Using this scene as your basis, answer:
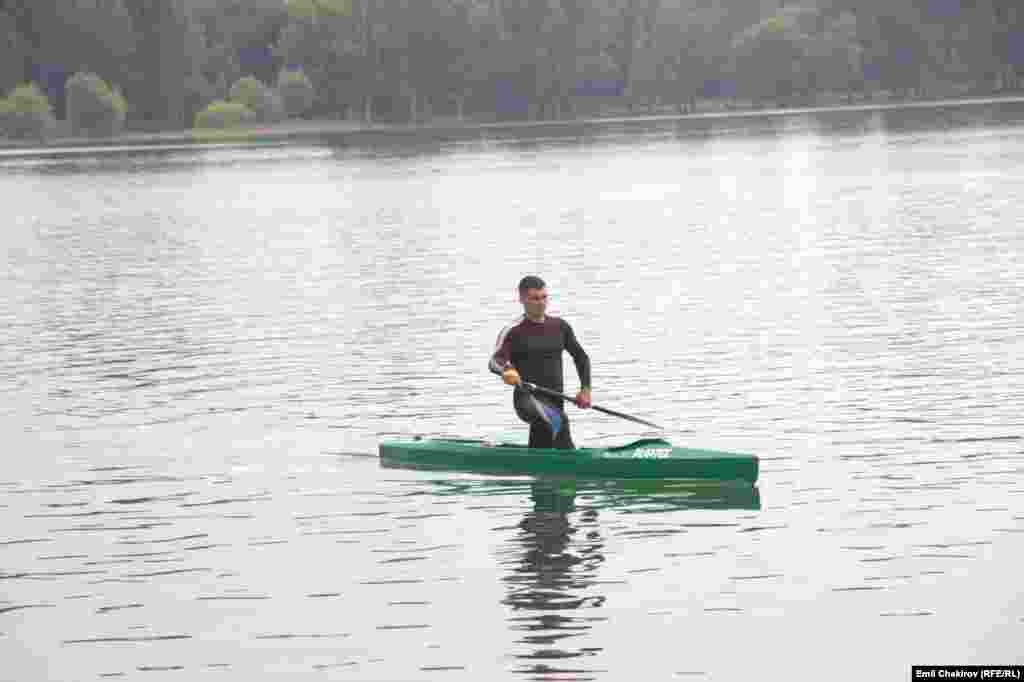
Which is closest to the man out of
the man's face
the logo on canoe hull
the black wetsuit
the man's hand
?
the black wetsuit

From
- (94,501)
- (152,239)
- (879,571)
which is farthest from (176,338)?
(152,239)

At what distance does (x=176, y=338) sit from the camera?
41625 millimetres

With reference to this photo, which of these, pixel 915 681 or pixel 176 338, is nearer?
pixel 915 681

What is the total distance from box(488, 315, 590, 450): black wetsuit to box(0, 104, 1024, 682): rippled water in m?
0.86

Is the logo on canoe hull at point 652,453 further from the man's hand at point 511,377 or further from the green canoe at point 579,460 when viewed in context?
the man's hand at point 511,377

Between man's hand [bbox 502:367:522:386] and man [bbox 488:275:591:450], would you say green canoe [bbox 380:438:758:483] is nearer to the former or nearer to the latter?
man [bbox 488:275:591:450]

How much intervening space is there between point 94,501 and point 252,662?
772 cm

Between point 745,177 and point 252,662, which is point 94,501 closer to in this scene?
point 252,662

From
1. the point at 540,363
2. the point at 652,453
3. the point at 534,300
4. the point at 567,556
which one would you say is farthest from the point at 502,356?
the point at 567,556

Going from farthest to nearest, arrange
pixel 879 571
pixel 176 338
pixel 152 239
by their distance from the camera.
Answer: pixel 152 239 < pixel 176 338 < pixel 879 571

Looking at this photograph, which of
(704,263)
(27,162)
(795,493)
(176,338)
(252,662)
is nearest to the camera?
(252,662)

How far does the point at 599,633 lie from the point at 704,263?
38449 millimetres

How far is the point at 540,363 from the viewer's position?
2384cm

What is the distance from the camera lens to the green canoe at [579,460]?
22703mm
